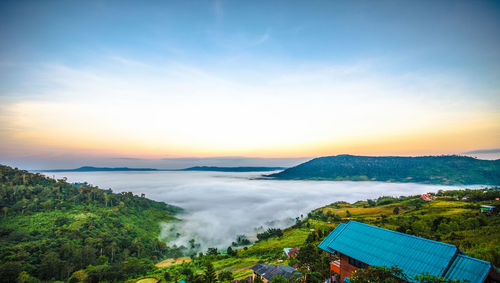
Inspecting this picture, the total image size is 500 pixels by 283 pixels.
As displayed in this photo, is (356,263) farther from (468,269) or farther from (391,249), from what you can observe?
(468,269)

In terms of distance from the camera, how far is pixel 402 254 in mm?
13453

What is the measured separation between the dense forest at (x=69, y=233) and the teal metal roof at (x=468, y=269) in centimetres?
6466

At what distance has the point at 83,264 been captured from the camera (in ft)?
182

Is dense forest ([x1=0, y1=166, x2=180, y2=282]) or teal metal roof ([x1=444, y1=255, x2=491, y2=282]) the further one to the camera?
dense forest ([x1=0, y1=166, x2=180, y2=282])

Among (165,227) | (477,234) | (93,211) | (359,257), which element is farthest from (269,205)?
(359,257)

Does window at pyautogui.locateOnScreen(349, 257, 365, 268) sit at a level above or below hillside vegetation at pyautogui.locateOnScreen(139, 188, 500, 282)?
above

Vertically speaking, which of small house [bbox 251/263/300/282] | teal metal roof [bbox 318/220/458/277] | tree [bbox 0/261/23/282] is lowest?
tree [bbox 0/261/23/282]

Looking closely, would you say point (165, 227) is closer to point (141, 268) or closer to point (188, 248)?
point (188, 248)

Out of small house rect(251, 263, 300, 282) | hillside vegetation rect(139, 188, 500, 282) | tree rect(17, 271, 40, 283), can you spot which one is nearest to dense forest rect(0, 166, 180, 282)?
tree rect(17, 271, 40, 283)

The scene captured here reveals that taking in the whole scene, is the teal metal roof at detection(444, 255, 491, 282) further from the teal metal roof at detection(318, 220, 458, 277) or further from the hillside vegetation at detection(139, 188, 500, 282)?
the hillside vegetation at detection(139, 188, 500, 282)

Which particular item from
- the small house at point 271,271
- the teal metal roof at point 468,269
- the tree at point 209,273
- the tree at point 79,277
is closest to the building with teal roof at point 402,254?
the teal metal roof at point 468,269

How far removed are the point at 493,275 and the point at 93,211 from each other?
10437cm

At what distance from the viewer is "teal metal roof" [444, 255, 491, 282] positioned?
34.6ft

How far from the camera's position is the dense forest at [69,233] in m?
49.7
